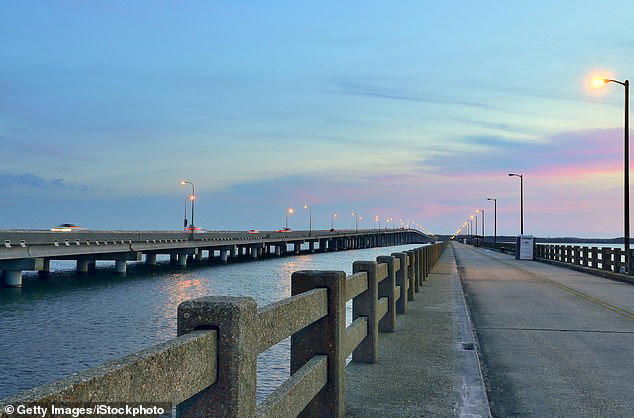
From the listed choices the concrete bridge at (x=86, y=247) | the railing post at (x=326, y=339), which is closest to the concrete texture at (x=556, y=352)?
the railing post at (x=326, y=339)

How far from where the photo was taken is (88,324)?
27.4 metres

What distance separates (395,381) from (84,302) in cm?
3427

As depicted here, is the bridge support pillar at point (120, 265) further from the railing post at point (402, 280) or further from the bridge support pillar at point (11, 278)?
the railing post at point (402, 280)

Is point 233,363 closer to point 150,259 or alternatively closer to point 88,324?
point 88,324

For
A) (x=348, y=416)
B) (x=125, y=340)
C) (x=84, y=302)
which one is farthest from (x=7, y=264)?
(x=348, y=416)

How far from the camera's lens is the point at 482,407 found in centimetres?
573

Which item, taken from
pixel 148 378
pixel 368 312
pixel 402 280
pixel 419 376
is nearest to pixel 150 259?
pixel 402 280

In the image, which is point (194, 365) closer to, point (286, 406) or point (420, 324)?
point (286, 406)

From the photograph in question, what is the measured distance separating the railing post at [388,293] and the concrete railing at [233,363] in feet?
11.8

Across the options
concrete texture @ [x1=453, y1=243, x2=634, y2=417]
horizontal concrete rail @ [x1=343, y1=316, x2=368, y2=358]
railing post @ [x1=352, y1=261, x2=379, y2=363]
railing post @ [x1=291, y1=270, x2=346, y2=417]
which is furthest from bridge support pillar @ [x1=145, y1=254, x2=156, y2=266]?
railing post @ [x1=291, y1=270, x2=346, y2=417]

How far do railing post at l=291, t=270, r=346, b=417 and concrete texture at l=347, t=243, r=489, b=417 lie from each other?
1.68 feet

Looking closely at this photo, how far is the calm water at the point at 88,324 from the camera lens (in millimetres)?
17109

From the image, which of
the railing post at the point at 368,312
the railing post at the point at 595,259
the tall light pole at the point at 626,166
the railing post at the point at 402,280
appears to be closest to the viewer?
the railing post at the point at 368,312

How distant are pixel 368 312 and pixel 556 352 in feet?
11.1
